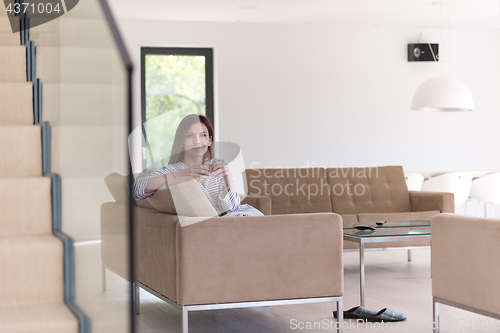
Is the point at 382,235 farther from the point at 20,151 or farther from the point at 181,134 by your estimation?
the point at 20,151

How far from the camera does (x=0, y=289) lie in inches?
71.6

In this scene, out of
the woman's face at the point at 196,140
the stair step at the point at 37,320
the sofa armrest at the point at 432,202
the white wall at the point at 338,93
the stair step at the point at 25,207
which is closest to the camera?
the stair step at the point at 37,320

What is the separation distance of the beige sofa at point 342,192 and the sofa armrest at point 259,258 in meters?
2.31

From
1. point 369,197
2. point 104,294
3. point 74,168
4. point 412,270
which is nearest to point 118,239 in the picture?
point 104,294

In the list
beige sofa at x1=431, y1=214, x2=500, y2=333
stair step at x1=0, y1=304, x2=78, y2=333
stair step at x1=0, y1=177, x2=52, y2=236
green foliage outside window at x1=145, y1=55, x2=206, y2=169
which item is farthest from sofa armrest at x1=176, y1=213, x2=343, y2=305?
green foliage outside window at x1=145, y1=55, x2=206, y2=169

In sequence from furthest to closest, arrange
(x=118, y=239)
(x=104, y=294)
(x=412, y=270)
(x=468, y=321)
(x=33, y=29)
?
1. (x=412, y=270)
2. (x=468, y=321)
3. (x=33, y=29)
4. (x=104, y=294)
5. (x=118, y=239)

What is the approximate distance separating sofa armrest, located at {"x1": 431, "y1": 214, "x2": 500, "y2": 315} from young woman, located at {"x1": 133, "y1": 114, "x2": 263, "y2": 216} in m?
1.00

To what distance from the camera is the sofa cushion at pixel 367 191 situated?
5094 mm

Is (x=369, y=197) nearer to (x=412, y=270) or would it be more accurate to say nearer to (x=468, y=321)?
(x=412, y=270)

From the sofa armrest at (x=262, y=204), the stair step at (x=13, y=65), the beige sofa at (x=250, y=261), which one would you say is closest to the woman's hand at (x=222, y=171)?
the beige sofa at (x=250, y=261)

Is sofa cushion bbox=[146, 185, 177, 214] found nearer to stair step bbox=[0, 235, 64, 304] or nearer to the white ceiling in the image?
stair step bbox=[0, 235, 64, 304]

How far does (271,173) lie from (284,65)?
2552 mm

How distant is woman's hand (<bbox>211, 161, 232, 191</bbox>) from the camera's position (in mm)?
2821

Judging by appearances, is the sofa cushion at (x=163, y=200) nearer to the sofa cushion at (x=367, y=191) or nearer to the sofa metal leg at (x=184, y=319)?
the sofa metal leg at (x=184, y=319)
